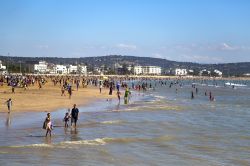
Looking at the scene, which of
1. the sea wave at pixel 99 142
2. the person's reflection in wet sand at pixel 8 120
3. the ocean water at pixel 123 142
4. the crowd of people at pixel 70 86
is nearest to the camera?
the ocean water at pixel 123 142

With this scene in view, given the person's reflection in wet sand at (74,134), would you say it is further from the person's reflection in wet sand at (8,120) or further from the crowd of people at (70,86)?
the person's reflection in wet sand at (8,120)

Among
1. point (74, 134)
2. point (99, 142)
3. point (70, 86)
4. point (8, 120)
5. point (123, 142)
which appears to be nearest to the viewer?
point (99, 142)

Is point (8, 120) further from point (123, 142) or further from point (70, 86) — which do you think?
point (70, 86)

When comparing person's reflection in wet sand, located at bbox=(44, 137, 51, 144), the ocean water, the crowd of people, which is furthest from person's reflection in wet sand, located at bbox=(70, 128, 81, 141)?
person's reflection in wet sand, located at bbox=(44, 137, 51, 144)

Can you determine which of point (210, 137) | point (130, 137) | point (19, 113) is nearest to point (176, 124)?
point (210, 137)

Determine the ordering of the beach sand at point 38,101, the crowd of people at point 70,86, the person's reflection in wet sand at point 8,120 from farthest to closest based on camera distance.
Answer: the beach sand at point 38,101 < the person's reflection in wet sand at point 8,120 < the crowd of people at point 70,86

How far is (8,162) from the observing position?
13.5 metres

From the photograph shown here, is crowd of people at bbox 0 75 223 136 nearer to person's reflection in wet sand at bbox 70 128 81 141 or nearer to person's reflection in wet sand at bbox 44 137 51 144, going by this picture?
person's reflection in wet sand at bbox 44 137 51 144

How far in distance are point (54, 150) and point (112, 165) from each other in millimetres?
2908

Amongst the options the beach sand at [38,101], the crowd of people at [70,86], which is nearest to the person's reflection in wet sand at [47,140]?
the crowd of people at [70,86]

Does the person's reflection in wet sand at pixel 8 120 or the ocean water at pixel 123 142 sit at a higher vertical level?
the person's reflection in wet sand at pixel 8 120

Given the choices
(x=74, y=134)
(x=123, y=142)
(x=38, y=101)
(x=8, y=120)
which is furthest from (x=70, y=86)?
(x=123, y=142)

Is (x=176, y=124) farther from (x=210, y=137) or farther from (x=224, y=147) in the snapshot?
(x=224, y=147)

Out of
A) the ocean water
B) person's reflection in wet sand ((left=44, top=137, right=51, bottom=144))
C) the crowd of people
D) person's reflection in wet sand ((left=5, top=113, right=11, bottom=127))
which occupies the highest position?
the crowd of people
